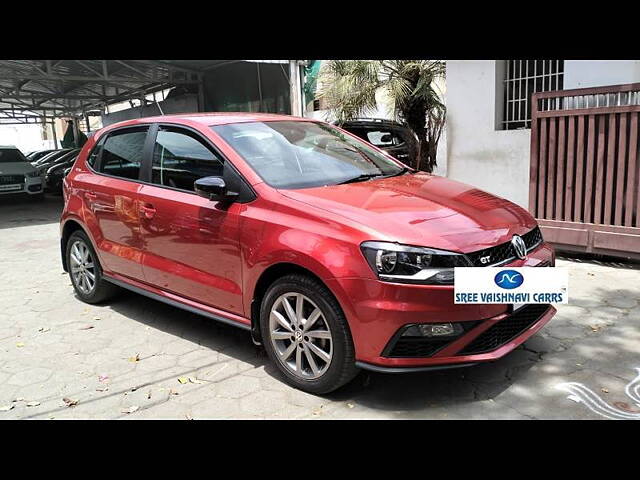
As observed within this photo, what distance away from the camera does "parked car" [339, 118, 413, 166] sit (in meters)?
9.39

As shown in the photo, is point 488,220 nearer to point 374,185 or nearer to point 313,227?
point 374,185

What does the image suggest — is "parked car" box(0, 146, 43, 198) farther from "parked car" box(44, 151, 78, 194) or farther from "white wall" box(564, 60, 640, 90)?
"white wall" box(564, 60, 640, 90)

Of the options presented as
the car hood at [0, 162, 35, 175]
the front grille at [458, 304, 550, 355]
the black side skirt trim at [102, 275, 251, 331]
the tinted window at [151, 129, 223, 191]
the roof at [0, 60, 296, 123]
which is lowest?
the black side skirt trim at [102, 275, 251, 331]

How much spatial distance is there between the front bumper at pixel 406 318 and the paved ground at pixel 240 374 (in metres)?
0.35

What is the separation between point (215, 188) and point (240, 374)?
1.26 metres

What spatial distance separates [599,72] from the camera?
6.68 metres

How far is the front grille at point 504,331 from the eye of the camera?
3.01m

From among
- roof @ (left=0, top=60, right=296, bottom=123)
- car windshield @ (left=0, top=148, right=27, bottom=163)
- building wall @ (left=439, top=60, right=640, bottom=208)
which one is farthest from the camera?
car windshield @ (left=0, top=148, right=27, bottom=163)

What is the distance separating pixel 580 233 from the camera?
6086mm

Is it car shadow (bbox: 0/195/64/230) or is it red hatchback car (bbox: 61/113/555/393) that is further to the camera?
car shadow (bbox: 0/195/64/230)

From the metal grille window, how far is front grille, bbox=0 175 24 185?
42.1ft

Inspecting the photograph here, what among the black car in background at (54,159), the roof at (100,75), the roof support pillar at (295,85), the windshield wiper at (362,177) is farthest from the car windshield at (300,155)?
the black car in background at (54,159)

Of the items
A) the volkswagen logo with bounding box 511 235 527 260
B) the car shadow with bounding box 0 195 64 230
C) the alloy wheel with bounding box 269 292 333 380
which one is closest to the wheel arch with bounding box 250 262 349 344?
the alloy wheel with bounding box 269 292 333 380

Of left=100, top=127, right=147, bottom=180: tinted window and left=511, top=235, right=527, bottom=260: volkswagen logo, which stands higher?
left=100, top=127, right=147, bottom=180: tinted window
